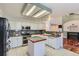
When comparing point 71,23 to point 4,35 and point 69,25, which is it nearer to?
point 69,25

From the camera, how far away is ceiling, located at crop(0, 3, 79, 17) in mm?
1853

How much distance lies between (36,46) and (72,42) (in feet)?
2.31

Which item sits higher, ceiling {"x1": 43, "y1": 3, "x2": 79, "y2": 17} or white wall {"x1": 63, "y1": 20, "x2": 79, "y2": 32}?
ceiling {"x1": 43, "y1": 3, "x2": 79, "y2": 17}

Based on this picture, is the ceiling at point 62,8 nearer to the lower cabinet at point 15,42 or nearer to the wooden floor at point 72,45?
the wooden floor at point 72,45

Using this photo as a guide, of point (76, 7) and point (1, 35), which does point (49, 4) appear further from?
point (1, 35)

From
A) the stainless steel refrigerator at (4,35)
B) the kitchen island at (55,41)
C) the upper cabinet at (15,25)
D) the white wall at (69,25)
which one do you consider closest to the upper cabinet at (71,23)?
the white wall at (69,25)

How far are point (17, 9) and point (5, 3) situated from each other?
236mm

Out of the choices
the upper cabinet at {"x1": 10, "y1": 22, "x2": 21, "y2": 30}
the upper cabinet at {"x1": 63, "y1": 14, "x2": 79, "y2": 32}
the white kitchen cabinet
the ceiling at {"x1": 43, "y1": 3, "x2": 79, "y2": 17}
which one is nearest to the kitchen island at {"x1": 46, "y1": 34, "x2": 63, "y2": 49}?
the white kitchen cabinet

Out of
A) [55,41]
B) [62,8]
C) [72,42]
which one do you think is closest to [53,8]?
[62,8]

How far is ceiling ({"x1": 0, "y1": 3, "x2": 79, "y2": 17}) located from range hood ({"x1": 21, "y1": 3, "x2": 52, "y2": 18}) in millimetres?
76

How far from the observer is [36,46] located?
6.33 ft

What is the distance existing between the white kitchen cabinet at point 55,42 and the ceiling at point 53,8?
495mm

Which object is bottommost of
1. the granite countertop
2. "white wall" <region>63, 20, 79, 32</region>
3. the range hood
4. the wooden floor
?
the wooden floor

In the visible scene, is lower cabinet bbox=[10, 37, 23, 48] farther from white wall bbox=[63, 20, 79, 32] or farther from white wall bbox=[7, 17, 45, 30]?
white wall bbox=[63, 20, 79, 32]
